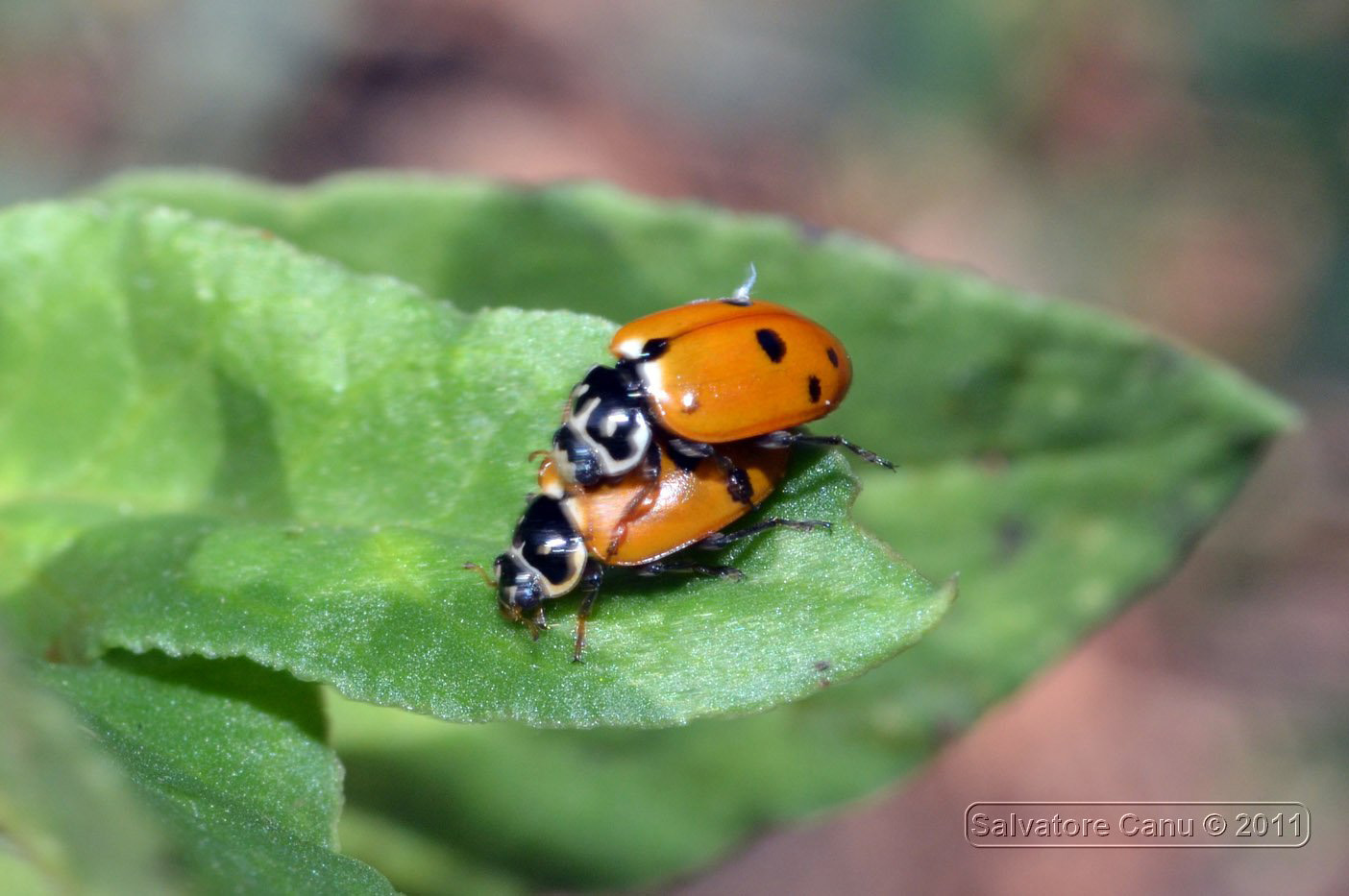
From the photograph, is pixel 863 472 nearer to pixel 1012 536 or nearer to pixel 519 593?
pixel 1012 536

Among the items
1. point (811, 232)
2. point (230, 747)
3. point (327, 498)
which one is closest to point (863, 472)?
point (811, 232)

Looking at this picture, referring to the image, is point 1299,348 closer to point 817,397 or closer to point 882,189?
point 882,189

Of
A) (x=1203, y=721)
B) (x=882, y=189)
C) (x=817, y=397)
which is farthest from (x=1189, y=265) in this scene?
(x=817, y=397)

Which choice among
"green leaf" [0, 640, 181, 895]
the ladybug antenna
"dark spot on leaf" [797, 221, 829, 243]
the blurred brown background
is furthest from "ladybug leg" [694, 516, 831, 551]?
the blurred brown background

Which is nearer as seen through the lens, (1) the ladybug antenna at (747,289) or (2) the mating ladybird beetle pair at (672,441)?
(2) the mating ladybird beetle pair at (672,441)

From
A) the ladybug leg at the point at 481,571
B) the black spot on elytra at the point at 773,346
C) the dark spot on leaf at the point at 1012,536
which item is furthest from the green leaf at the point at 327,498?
the dark spot on leaf at the point at 1012,536

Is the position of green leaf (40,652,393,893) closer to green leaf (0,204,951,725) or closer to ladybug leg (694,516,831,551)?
green leaf (0,204,951,725)

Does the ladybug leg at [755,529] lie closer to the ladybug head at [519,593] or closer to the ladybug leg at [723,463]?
the ladybug leg at [723,463]
